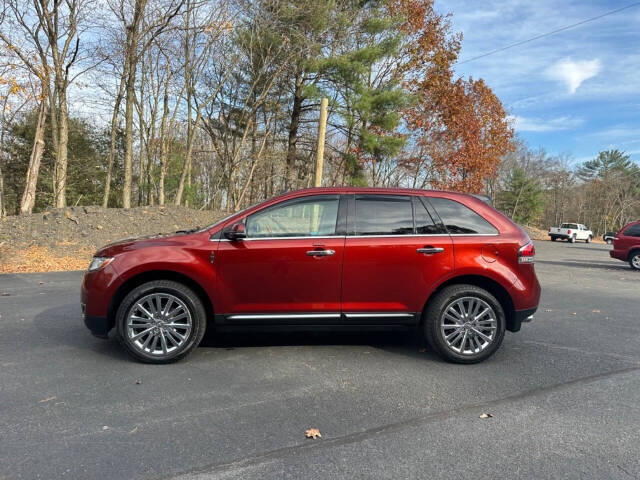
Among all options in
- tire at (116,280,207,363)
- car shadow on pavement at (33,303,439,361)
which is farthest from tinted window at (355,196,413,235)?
tire at (116,280,207,363)

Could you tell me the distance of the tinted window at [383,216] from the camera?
4.40 metres

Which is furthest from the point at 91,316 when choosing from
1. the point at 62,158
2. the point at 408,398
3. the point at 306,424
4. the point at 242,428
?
the point at 62,158

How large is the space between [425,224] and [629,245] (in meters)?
14.5

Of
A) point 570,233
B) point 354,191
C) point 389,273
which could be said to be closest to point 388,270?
→ point 389,273

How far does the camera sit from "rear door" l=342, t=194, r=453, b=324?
427 cm

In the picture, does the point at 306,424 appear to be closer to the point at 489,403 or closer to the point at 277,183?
the point at 489,403

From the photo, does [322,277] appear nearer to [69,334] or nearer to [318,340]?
[318,340]

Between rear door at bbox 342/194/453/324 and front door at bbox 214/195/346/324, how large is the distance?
0.14 m

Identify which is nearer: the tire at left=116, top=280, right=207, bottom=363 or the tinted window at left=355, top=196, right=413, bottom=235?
the tire at left=116, top=280, right=207, bottom=363

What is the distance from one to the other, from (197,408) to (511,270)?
333 centimetres

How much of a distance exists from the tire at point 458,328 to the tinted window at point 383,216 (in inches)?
32.2

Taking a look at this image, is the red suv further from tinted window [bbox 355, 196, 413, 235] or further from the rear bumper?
the rear bumper

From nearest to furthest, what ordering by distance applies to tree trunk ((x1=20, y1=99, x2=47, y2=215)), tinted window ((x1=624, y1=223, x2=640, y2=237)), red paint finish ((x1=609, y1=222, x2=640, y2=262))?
red paint finish ((x1=609, y1=222, x2=640, y2=262)), tinted window ((x1=624, y1=223, x2=640, y2=237)), tree trunk ((x1=20, y1=99, x2=47, y2=215))

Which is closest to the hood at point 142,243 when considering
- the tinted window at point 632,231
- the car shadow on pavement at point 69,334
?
the car shadow on pavement at point 69,334
